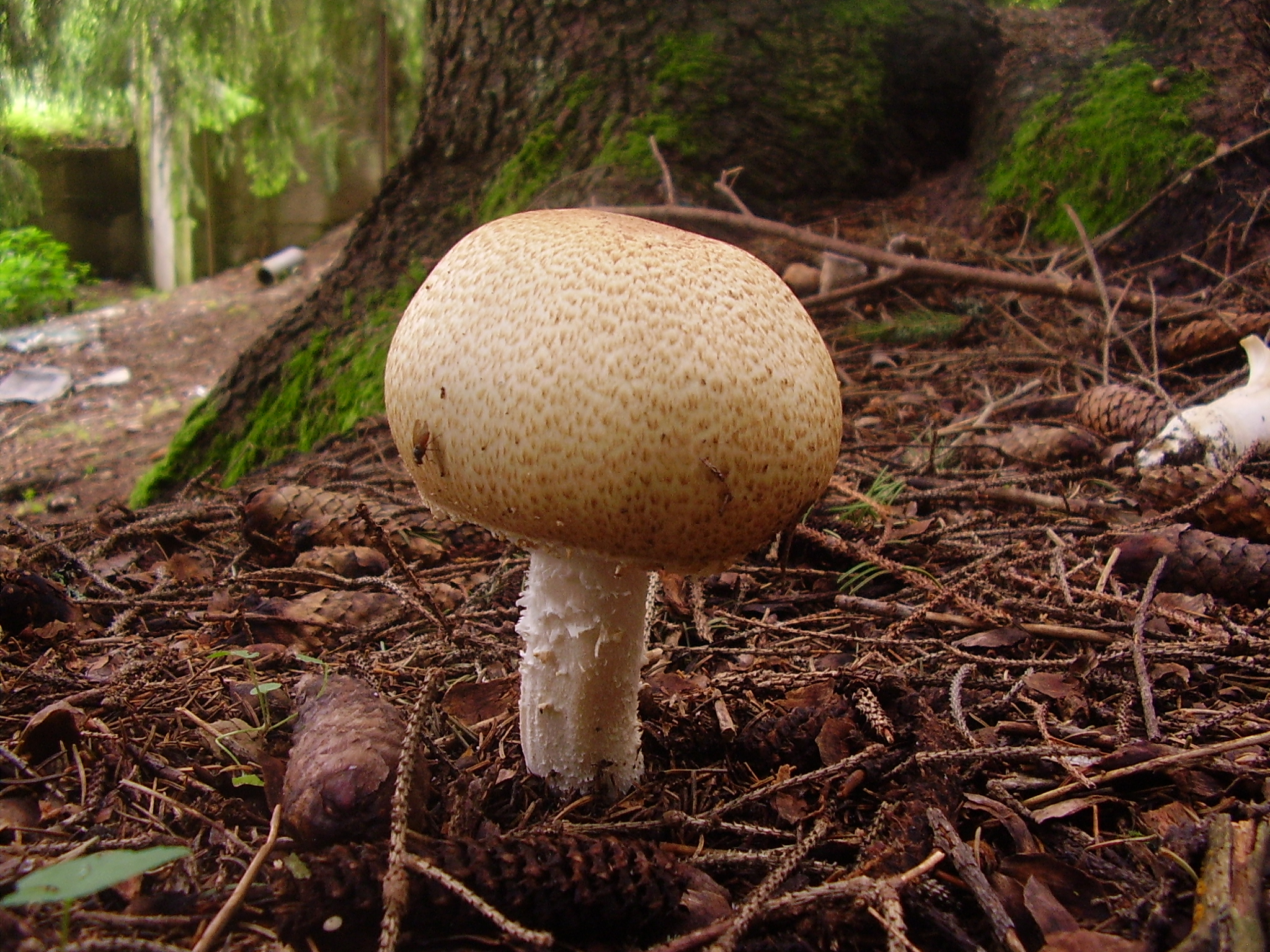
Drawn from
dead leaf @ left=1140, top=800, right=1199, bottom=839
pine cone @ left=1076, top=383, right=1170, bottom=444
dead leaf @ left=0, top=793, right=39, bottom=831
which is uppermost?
pine cone @ left=1076, top=383, right=1170, bottom=444

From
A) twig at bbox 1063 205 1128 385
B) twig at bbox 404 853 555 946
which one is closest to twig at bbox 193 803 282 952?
twig at bbox 404 853 555 946

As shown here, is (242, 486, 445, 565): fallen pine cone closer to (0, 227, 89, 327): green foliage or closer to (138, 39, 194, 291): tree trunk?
(0, 227, 89, 327): green foliage

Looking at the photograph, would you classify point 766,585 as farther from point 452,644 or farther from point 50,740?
point 50,740

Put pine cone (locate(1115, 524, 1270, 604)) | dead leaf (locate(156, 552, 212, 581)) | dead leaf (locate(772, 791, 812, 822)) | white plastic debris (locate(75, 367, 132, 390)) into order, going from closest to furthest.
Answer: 1. dead leaf (locate(772, 791, 812, 822))
2. pine cone (locate(1115, 524, 1270, 604))
3. dead leaf (locate(156, 552, 212, 581))
4. white plastic debris (locate(75, 367, 132, 390))

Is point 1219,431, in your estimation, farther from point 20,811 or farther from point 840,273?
point 20,811

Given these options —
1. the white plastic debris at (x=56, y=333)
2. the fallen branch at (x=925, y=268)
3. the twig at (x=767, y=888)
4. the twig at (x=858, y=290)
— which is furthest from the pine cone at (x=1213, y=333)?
the white plastic debris at (x=56, y=333)

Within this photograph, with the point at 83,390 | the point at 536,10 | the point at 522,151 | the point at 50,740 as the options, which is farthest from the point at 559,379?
the point at 83,390
